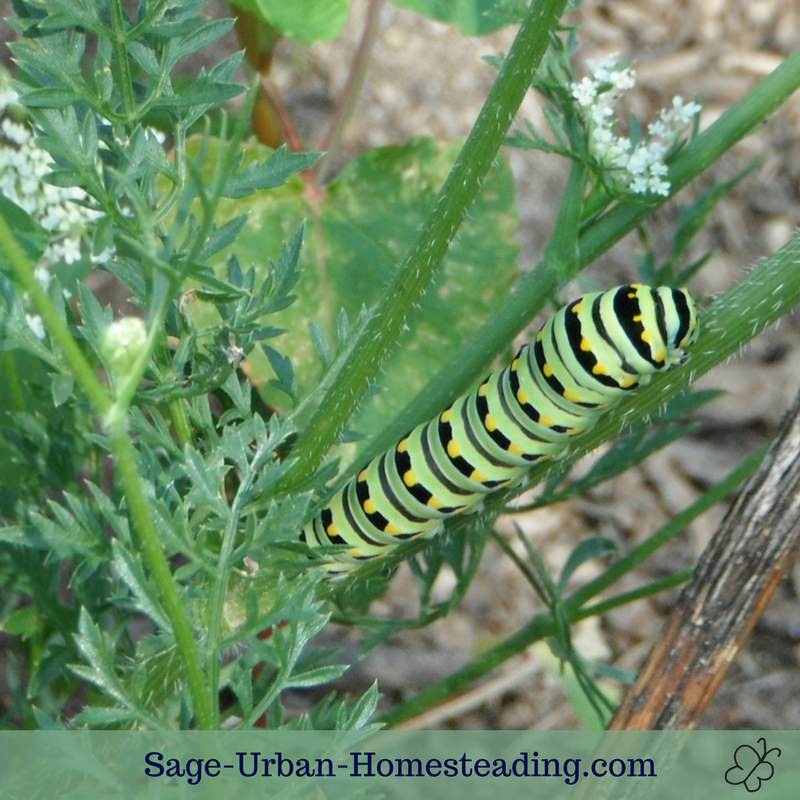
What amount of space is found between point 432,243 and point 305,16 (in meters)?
0.72

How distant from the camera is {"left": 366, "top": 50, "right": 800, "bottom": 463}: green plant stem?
1390mm

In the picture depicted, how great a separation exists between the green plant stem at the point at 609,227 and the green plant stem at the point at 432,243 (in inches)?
6.7

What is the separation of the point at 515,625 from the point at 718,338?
1401 mm

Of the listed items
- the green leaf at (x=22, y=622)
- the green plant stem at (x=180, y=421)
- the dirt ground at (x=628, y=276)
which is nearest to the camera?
the green plant stem at (x=180, y=421)

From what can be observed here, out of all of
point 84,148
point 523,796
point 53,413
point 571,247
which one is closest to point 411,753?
point 523,796

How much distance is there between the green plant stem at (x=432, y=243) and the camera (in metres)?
1.22

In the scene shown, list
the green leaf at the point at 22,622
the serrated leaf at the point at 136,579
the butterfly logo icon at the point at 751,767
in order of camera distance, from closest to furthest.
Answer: the serrated leaf at the point at 136,579, the green leaf at the point at 22,622, the butterfly logo icon at the point at 751,767

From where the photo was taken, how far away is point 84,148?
1229 mm

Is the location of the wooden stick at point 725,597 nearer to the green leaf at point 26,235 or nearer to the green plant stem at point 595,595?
the green plant stem at point 595,595

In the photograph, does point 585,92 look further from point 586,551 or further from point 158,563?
point 158,563

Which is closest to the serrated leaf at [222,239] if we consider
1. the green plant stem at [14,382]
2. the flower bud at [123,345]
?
the flower bud at [123,345]

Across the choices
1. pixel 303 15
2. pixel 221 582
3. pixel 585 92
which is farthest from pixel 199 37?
pixel 303 15

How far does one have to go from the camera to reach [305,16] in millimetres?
1869

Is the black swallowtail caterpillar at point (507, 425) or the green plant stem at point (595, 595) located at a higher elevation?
the black swallowtail caterpillar at point (507, 425)
